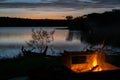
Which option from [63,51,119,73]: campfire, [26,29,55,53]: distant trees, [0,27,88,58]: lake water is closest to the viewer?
[63,51,119,73]: campfire

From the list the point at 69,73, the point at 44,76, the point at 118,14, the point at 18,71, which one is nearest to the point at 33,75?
the point at 44,76

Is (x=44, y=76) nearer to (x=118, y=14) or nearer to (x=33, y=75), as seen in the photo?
(x=33, y=75)

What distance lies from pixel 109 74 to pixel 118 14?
52.2m

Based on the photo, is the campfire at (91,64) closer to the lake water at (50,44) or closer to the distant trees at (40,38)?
the lake water at (50,44)

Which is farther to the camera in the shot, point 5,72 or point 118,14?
point 118,14

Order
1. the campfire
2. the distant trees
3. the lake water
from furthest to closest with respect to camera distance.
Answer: the lake water < the distant trees < the campfire

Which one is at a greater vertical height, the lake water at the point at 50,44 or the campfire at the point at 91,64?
the campfire at the point at 91,64

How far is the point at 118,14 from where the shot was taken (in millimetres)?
58469

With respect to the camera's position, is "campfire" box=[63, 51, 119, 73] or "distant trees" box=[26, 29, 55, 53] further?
"distant trees" box=[26, 29, 55, 53]

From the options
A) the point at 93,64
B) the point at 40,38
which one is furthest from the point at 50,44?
the point at 93,64

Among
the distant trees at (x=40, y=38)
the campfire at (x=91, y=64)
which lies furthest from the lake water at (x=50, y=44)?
the campfire at (x=91, y=64)

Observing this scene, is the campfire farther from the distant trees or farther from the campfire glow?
the distant trees

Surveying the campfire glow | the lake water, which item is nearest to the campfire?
the campfire glow

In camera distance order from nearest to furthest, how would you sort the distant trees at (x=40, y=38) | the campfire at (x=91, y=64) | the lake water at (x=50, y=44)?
1. the campfire at (x=91, y=64)
2. the distant trees at (x=40, y=38)
3. the lake water at (x=50, y=44)
